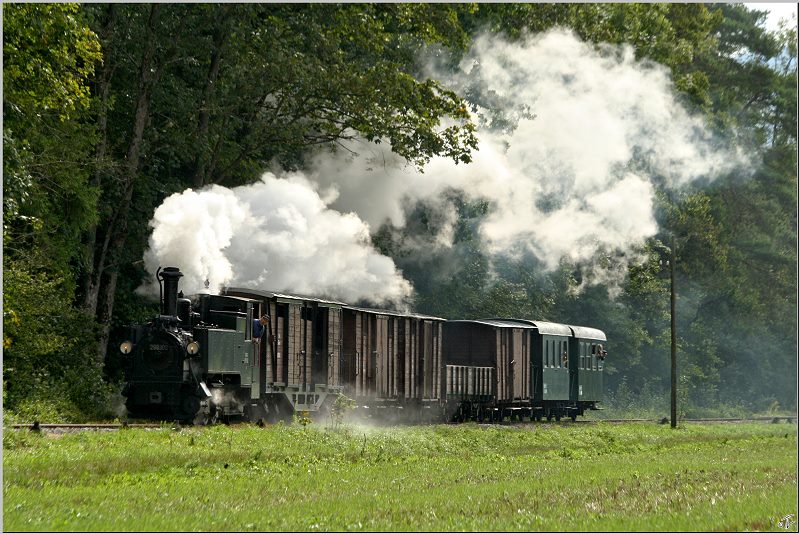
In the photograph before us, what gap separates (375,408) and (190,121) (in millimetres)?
10870

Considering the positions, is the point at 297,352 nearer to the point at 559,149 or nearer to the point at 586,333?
the point at 586,333

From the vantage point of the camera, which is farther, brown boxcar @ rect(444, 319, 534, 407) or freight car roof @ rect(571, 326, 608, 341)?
freight car roof @ rect(571, 326, 608, 341)

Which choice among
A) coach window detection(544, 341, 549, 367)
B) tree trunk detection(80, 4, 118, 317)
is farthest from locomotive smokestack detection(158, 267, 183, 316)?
coach window detection(544, 341, 549, 367)

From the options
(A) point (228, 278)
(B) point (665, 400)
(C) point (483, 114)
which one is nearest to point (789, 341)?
(B) point (665, 400)

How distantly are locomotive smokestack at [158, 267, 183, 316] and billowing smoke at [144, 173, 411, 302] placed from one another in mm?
1370

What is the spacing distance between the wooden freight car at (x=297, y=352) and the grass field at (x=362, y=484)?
2075 millimetres

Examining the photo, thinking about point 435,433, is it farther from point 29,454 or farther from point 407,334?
point 29,454

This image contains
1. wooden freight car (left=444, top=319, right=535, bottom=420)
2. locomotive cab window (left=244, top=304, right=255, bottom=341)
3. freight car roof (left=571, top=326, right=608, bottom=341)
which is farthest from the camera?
freight car roof (left=571, top=326, right=608, bottom=341)

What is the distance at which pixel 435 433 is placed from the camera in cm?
2475

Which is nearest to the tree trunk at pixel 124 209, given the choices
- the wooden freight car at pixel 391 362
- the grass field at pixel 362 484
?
the wooden freight car at pixel 391 362

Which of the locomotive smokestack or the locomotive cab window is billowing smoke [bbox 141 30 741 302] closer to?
the locomotive cab window

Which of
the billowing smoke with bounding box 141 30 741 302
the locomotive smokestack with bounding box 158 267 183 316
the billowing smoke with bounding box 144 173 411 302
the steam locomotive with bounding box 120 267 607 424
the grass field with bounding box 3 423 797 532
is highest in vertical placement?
the billowing smoke with bounding box 141 30 741 302

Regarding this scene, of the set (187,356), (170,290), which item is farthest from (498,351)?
(170,290)

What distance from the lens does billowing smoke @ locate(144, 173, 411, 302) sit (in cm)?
2462
